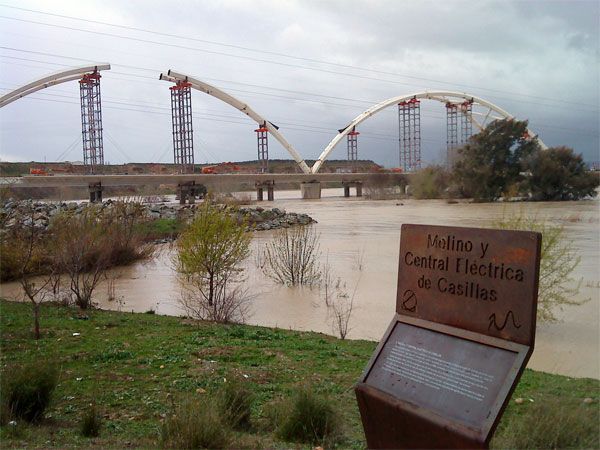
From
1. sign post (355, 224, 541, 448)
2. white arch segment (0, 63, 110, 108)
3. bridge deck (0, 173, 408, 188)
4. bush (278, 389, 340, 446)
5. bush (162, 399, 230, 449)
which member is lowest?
bush (278, 389, 340, 446)

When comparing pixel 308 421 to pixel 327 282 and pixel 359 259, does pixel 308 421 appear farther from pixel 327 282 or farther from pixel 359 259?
pixel 359 259

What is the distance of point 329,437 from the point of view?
4.90 meters

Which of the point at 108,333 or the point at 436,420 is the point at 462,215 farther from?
the point at 436,420

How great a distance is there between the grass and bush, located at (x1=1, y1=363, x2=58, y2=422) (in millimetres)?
152

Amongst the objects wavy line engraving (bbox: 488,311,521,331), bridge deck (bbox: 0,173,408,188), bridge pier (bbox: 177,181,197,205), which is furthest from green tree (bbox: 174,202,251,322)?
bridge pier (bbox: 177,181,197,205)

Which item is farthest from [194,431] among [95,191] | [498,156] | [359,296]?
[95,191]

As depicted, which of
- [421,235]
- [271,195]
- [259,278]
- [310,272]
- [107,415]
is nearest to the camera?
[421,235]

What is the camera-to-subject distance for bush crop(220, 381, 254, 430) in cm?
512

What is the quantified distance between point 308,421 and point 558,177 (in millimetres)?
58713

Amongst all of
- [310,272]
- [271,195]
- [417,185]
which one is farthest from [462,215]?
[271,195]

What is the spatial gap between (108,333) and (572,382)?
6.50m

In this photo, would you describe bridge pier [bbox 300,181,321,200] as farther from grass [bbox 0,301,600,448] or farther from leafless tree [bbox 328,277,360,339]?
grass [bbox 0,301,600,448]

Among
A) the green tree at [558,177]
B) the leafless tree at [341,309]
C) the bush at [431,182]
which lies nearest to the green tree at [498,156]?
the green tree at [558,177]

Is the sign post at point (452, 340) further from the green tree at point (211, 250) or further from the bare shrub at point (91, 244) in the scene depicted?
the green tree at point (211, 250)
